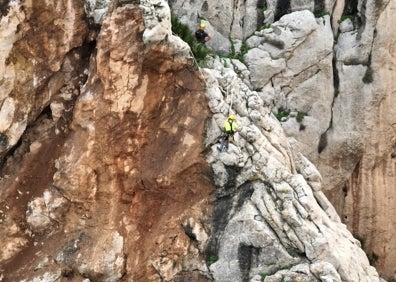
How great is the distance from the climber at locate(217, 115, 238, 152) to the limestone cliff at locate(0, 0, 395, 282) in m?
0.25

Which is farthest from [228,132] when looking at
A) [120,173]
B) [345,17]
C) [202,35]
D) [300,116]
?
[345,17]

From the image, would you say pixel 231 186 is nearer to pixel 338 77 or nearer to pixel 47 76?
pixel 47 76

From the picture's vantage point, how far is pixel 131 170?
16500 mm

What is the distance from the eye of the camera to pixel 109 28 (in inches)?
628

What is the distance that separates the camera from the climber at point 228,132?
1633 cm

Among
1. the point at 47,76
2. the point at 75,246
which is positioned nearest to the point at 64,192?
the point at 75,246

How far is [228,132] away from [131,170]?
345cm

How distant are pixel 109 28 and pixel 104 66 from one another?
1.22 meters

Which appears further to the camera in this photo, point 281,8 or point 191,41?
point 281,8

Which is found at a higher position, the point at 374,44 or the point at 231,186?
the point at 374,44

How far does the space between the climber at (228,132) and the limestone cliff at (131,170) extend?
0.25m

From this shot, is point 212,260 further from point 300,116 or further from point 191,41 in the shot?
point 300,116

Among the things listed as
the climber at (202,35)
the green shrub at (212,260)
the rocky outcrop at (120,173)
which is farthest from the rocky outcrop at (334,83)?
the green shrub at (212,260)

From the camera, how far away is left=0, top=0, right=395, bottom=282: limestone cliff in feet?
51.9
